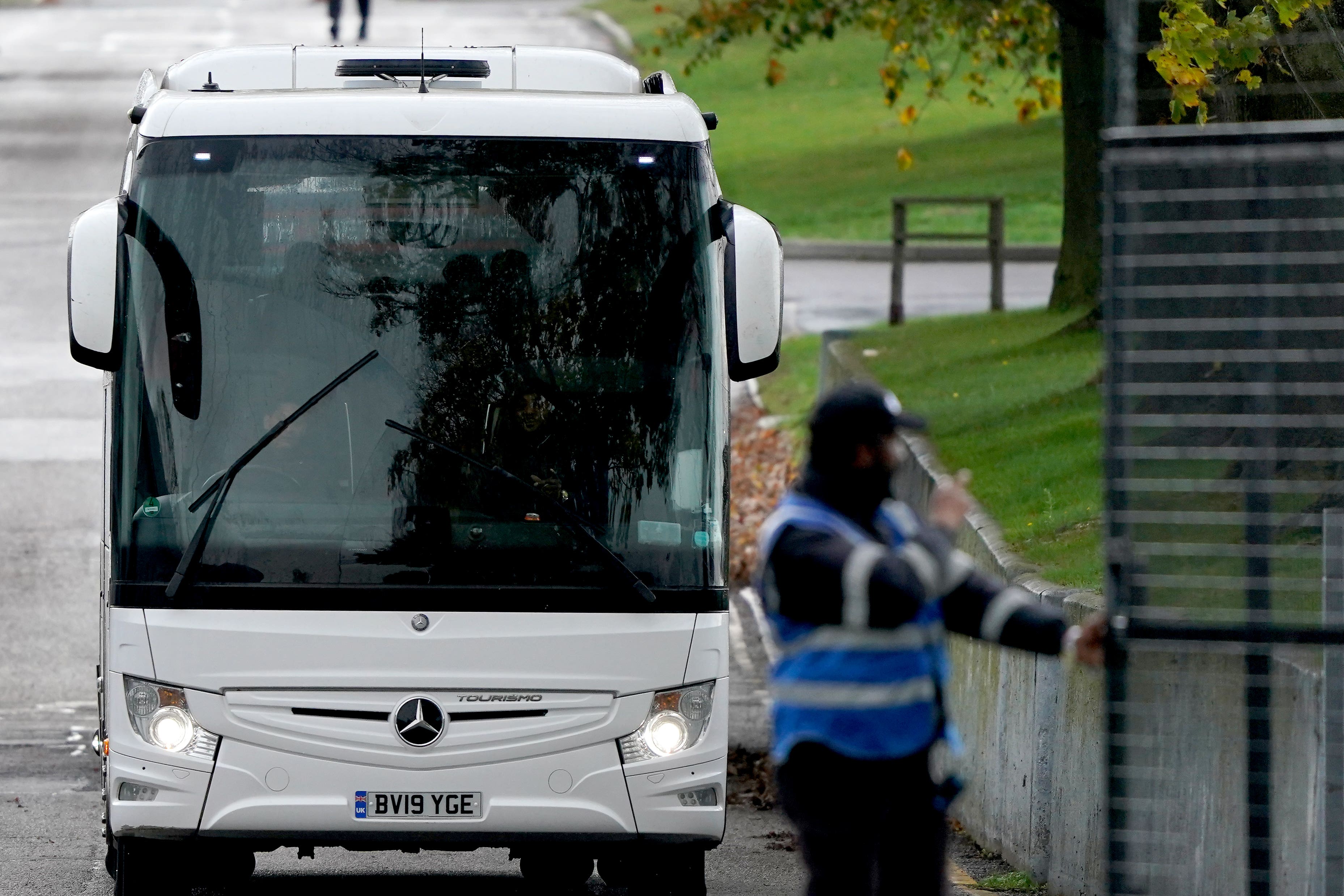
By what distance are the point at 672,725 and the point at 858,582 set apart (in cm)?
258

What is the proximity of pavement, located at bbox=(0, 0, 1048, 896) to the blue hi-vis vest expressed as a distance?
12.0 ft

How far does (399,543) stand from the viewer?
23.5 feet

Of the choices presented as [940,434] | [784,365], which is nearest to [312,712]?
[940,434]

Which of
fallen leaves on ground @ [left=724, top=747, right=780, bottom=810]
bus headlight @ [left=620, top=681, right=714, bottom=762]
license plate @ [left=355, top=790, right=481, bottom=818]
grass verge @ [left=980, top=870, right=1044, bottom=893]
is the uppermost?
bus headlight @ [left=620, top=681, right=714, bottom=762]

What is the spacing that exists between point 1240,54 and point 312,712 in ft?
18.5

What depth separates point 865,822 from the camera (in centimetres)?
493

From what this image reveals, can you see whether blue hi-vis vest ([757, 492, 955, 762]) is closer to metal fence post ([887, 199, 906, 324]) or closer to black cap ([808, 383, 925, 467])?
black cap ([808, 383, 925, 467])

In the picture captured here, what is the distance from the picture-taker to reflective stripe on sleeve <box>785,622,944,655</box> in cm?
486

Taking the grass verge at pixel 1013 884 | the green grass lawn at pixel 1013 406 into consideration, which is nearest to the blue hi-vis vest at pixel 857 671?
the grass verge at pixel 1013 884

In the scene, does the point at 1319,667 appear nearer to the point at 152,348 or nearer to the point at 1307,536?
the point at 1307,536

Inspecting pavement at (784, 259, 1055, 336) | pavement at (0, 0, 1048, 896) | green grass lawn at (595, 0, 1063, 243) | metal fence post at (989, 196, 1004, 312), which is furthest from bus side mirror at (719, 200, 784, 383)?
green grass lawn at (595, 0, 1063, 243)

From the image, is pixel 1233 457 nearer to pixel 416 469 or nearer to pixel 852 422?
pixel 852 422

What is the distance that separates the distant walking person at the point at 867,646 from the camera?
4859mm

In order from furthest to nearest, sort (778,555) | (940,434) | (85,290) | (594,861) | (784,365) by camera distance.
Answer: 1. (784,365)
2. (940,434)
3. (594,861)
4. (85,290)
5. (778,555)
